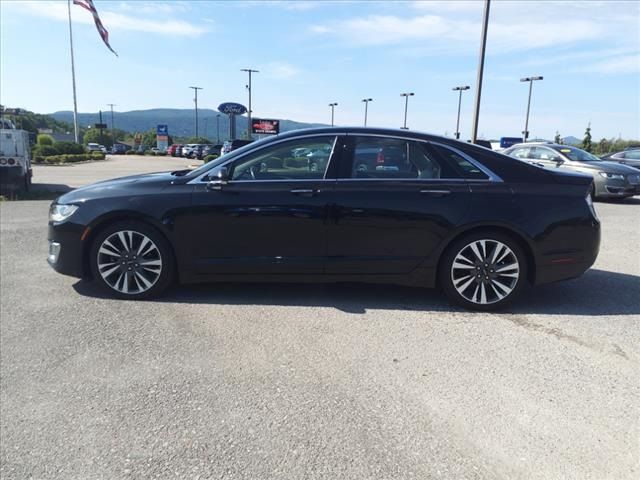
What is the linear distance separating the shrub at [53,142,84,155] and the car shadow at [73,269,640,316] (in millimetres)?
52391

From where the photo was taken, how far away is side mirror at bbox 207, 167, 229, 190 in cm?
444

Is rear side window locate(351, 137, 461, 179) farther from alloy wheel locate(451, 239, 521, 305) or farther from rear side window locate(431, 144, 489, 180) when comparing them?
alloy wheel locate(451, 239, 521, 305)

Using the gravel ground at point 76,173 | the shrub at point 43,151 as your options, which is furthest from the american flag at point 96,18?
the shrub at point 43,151

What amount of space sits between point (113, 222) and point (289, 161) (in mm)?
1726

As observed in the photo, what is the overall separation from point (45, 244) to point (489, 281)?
20.2ft

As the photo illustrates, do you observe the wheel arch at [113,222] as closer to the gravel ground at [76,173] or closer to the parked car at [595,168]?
the parked car at [595,168]

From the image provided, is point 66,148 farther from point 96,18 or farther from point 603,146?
point 603,146

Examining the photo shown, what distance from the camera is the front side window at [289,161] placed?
14.8 ft

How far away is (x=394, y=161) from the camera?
4.52 m

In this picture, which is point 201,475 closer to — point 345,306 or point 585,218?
point 345,306

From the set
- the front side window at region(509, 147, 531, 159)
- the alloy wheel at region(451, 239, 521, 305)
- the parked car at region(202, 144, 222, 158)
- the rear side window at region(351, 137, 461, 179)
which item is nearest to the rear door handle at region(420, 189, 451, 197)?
the rear side window at region(351, 137, 461, 179)

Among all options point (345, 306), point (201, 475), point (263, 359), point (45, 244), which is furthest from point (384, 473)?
point (45, 244)

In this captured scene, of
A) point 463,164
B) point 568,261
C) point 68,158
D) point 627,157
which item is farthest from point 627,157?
point 68,158

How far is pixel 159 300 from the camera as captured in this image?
4680mm
